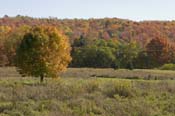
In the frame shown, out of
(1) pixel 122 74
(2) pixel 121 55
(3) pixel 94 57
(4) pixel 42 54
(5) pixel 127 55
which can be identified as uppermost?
(4) pixel 42 54

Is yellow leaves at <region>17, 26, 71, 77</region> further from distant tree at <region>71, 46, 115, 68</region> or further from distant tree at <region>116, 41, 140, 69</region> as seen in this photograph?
distant tree at <region>71, 46, 115, 68</region>

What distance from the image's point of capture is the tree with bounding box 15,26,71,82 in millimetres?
41375

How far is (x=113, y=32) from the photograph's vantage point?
152m

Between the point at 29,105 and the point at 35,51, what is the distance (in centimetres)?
2298

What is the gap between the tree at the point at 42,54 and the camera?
41.4 meters

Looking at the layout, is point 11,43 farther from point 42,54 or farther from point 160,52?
point 42,54

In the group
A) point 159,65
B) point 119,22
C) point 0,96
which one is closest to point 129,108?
point 0,96

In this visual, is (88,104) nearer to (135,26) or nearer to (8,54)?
(8,54)

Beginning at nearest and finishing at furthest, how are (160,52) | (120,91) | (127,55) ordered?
(120,91) < (127,55) < (160,52)

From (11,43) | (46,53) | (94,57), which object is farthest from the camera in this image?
(11,43)

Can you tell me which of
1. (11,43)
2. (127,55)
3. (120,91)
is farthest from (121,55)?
(120,91)

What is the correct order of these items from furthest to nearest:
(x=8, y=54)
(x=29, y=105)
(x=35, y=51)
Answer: (x=8, y=54) < (x=35, y=51) < (x=29, y=105)

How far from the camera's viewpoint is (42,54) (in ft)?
135

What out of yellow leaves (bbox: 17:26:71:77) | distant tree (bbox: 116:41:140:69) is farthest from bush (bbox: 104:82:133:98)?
distant tree (bbox: 116:41:140:69)
